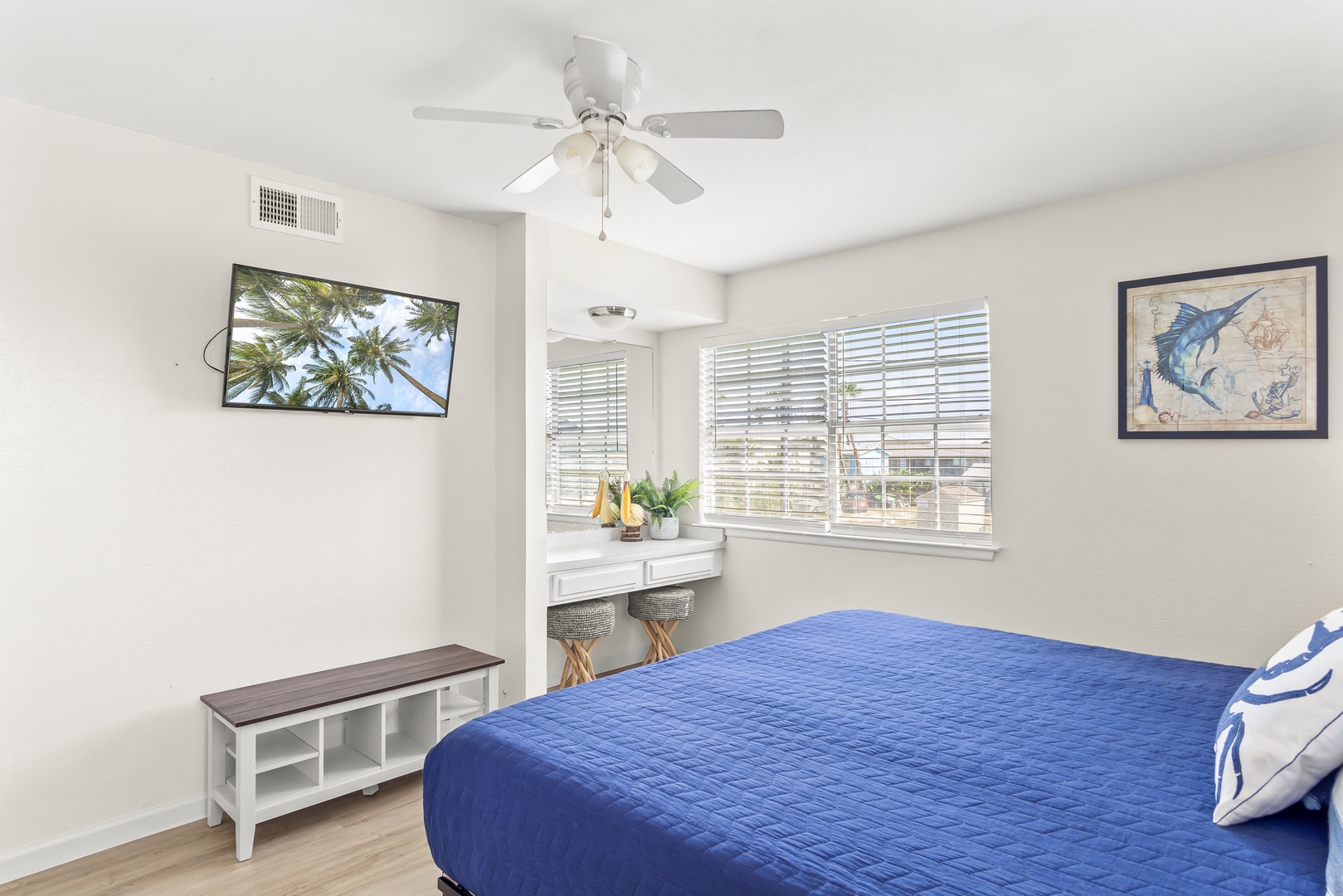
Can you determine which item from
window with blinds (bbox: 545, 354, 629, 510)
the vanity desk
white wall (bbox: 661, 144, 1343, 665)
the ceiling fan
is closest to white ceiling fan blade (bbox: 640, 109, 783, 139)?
the ceiling fan

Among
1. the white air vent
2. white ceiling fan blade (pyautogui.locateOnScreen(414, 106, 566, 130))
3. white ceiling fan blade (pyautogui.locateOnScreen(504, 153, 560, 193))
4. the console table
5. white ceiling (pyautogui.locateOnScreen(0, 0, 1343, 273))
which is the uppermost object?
white ceiling (pyautogui.locateOnScreen(0, 0, 1343, 273))

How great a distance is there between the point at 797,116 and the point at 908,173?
72 centimetres

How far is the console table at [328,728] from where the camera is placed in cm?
256

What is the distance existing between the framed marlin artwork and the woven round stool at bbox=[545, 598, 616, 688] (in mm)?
2557

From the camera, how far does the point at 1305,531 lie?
276 cm

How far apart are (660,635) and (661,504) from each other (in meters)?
0.82

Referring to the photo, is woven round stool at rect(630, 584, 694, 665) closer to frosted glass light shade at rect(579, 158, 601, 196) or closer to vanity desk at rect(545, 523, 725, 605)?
vanity desk at rect(545, 523, 725, 605)

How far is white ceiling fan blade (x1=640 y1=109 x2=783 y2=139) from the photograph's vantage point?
1.95m

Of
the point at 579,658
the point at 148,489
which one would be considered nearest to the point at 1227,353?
the point at 579,658

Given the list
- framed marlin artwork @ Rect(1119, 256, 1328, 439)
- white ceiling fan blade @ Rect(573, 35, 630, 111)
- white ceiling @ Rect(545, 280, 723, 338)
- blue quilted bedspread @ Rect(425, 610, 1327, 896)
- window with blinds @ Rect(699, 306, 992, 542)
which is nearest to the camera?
blue quilted bedspread @ Rect(425, 610, 1327, 896)

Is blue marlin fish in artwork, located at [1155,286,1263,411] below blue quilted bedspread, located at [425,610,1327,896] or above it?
above

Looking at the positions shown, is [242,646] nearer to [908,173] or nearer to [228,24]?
[228,24]

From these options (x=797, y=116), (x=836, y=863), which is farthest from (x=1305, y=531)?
(x=836, y=863)

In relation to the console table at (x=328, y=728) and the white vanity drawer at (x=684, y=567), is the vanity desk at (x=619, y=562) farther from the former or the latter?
the console table at (x=328, y=728)
